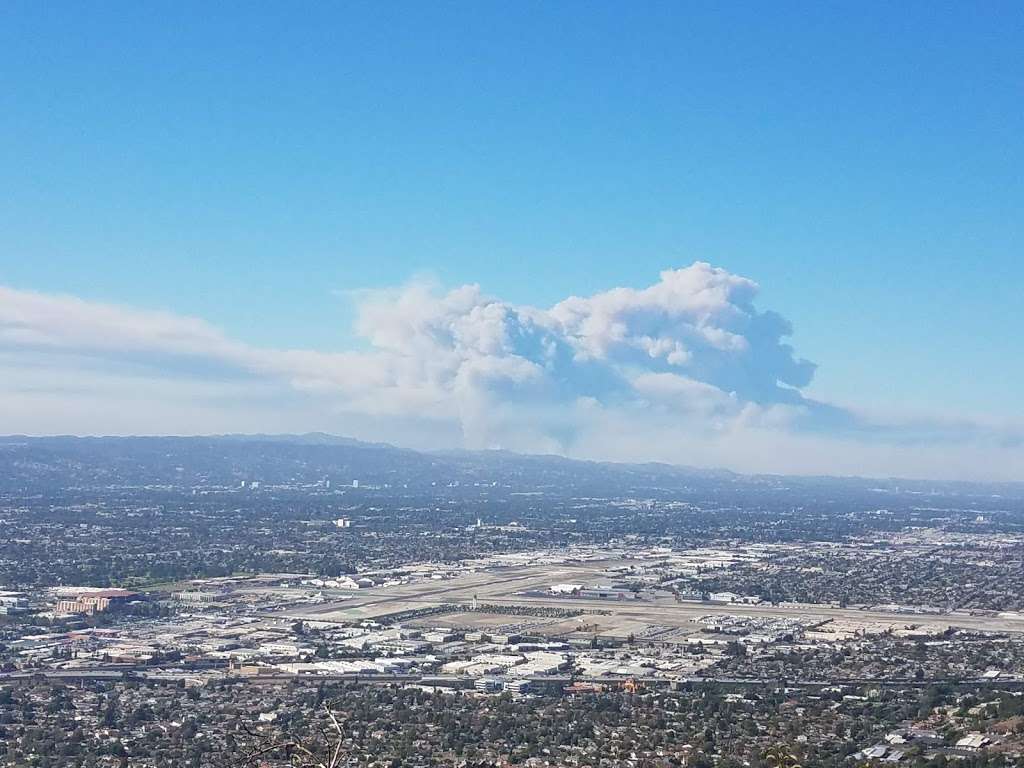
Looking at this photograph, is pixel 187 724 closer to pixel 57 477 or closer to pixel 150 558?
pixel 150 558

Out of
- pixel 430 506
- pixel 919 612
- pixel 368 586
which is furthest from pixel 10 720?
pixel 430 506

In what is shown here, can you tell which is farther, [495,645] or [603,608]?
[603,608]

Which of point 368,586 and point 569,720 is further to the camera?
point 368,586

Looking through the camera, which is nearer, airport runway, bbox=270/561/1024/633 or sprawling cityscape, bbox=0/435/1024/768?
sprawling cityscape, bbox=0/435/1024/768

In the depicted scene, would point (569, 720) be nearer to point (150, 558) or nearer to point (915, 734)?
point (915, 734)

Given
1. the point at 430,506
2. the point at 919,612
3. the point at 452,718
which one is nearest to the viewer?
the point at 452,718

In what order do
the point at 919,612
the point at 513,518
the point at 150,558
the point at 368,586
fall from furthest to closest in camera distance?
the point at 513,518, the point at 150,558, the point at 368,586, the point at 919,612

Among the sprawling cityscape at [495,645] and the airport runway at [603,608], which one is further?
the airport runway at [603,608]

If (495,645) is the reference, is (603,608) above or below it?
above
